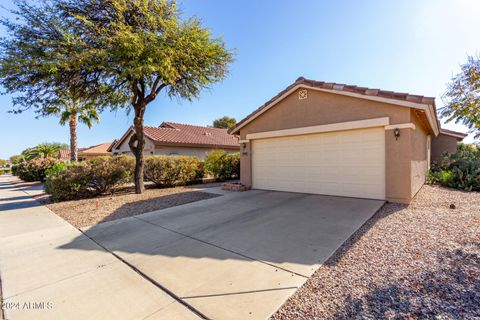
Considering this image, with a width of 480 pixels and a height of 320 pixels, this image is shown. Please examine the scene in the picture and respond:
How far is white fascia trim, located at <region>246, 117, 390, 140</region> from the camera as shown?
284 inches

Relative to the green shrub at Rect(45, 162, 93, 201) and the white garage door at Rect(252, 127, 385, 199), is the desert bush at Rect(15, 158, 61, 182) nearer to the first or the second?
the green shrub at Rect(45, 162, 93, 201)

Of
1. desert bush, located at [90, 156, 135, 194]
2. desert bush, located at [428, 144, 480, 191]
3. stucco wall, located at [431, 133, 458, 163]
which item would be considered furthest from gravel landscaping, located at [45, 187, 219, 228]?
stucco wall, located at [431, 133, 458, 163]

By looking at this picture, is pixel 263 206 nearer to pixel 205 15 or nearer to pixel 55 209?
pixel 55 209

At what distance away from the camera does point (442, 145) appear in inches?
663

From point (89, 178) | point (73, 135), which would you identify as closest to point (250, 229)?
point (89, 178)

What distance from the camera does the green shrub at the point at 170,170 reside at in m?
12.3

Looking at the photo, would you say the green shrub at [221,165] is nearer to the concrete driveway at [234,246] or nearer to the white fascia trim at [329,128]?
the white fascia trim at [329,128]

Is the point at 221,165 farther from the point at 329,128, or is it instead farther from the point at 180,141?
the point at 329,128

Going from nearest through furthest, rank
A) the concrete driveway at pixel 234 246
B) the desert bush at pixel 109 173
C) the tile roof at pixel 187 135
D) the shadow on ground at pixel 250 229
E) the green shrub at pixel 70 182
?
the concrete driveway at pixel 234 246
the shadow on ground at pixel 250 229
the green shrub at pixel 70 182
the desert bush at pixel 109 173
the tile roof at pixel 187 135

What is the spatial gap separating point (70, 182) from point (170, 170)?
177 inches

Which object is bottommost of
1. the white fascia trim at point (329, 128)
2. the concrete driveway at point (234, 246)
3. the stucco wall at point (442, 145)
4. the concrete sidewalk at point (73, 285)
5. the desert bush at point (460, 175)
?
the concrete sidewalk at point (73, 285)

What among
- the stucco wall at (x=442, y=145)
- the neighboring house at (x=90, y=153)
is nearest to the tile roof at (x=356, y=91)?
the stucco wall at (x=442, y=145)

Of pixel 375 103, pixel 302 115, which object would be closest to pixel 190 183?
pixel 302 115

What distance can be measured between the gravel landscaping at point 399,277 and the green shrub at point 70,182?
10.1 meters
